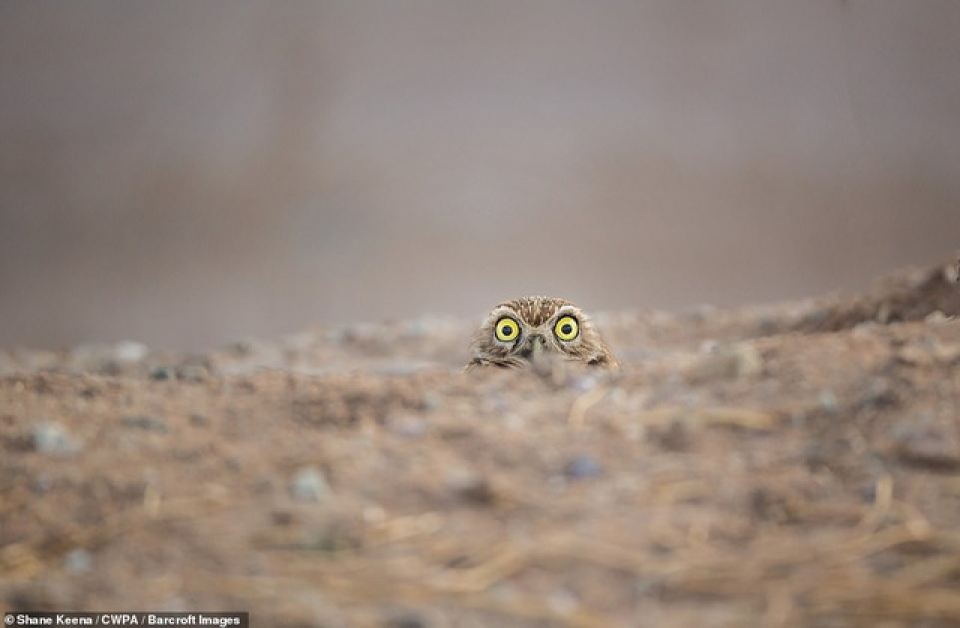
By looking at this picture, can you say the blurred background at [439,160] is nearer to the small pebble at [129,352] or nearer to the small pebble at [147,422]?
the small pebble at [129,352]

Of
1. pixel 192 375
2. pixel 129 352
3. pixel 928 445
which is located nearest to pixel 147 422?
pixel 192 375

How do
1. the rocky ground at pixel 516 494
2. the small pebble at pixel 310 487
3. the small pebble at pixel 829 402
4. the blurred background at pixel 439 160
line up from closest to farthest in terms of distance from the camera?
the rocky ground at pixel 516 494 → the small pebble at pixel 310 487 → the small pebble at pixel 829 402 → the blurred background at pixel 439 160

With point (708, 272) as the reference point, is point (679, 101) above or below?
above

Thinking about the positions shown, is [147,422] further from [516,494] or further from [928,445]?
[928,445]

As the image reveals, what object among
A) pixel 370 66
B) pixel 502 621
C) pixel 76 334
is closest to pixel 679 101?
pixel 370 66

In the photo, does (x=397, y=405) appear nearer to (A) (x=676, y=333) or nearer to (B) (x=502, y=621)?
(B) (x=502, y=621)

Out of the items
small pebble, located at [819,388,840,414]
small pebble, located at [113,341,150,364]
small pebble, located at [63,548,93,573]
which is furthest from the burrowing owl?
small pebble, located at [63,548,93,573]

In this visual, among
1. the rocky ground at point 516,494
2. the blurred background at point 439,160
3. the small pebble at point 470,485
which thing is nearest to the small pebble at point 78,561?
the rocky ground at point 516,494
